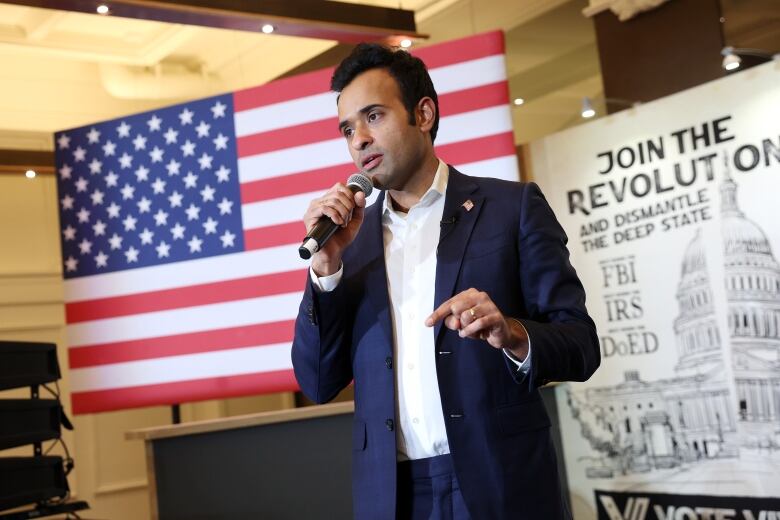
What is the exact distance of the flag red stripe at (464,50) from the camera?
12.7ft

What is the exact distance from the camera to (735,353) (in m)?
4.12

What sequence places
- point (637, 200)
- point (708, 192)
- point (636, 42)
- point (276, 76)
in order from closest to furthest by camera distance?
point (708, 192) → point (637, 200) → point (636, 42) → point (276, 76)

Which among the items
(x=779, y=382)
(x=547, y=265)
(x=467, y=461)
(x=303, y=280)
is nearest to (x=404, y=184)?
(x=547, y=265)

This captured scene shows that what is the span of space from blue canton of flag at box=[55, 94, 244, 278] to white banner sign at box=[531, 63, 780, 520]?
182 centimetres

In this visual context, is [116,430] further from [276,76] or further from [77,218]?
[77,218]

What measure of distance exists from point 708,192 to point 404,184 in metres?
2.87

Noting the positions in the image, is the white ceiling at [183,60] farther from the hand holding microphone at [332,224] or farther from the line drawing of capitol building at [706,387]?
the hand holding microphone at [332,224]

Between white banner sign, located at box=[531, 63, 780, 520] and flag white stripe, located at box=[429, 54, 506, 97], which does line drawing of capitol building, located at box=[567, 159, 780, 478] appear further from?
flag white stripe, located at box=[429, 54, 506, 97]

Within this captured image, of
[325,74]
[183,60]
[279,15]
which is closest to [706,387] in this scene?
[325,74]

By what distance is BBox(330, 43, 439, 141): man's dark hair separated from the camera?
1.81 metres

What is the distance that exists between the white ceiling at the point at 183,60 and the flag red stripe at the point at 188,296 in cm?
298

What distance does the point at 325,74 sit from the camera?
13.2 ft

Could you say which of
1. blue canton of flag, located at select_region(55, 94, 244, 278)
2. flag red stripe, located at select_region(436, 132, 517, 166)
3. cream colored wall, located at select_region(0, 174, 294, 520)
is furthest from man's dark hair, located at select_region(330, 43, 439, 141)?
cream colored wall, located at select_region(0, 174, 294, 520)

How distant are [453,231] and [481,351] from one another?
0.73 ft
